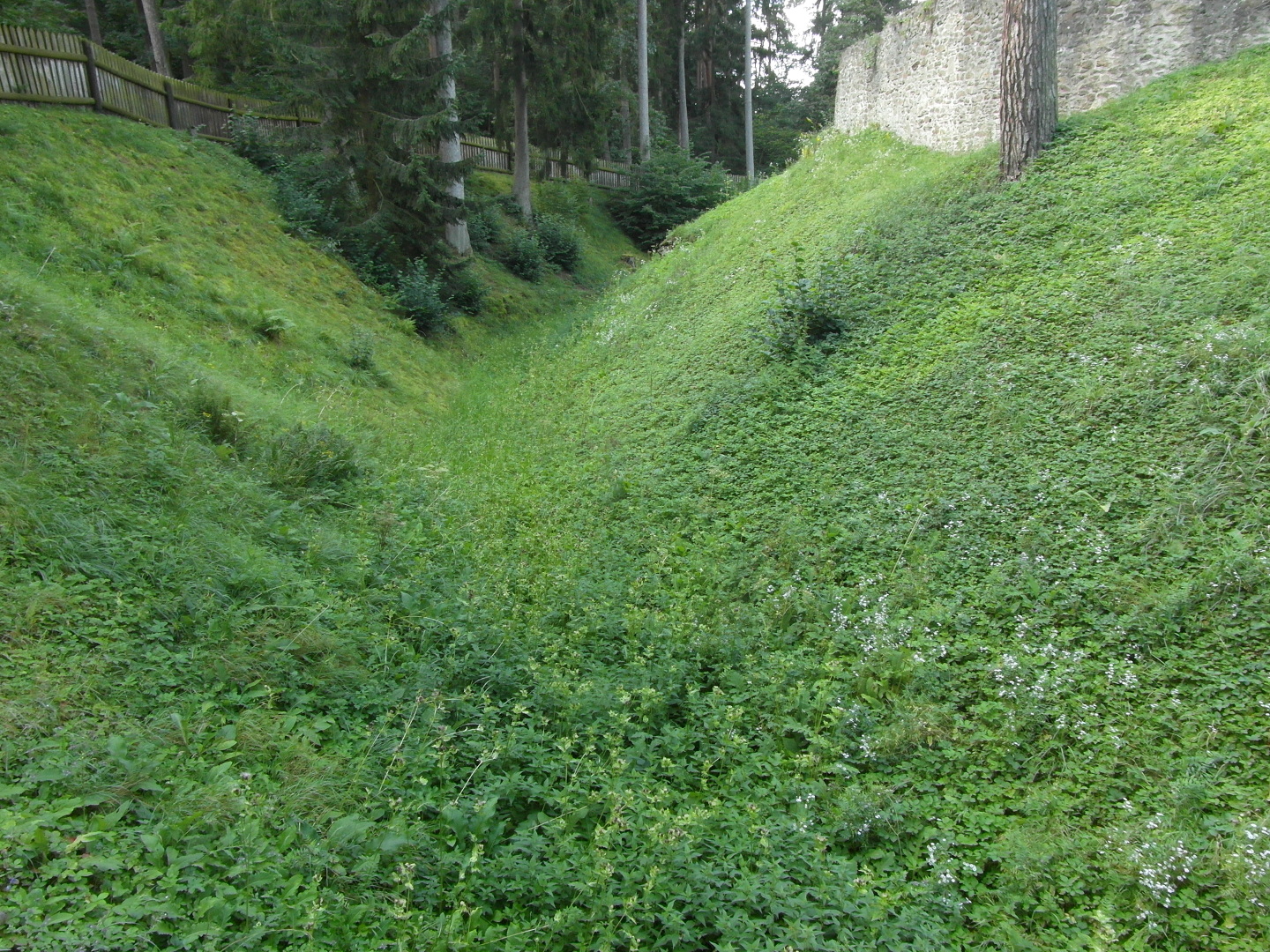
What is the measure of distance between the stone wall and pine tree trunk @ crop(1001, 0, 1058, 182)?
3.53 ft

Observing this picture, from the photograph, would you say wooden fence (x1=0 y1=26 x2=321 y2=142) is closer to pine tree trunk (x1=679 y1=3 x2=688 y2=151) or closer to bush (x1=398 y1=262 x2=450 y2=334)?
bush (x1=398 y1=262 x2=450 y2=334)

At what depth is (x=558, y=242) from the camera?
2470 cm

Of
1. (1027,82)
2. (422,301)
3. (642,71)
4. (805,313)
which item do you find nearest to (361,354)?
(422,301)

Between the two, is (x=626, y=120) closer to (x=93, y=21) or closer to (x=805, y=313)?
(x=93, y=21)

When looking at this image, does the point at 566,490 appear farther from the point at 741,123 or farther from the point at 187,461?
the point at 741,123

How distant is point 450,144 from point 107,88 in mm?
6893

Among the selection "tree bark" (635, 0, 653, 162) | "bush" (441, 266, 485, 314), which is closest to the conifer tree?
"bush" (441, 266, 485, 314)

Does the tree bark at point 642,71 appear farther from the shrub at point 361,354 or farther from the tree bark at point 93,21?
the shrub at point 361,354

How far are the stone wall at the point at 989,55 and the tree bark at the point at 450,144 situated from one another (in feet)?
29.9

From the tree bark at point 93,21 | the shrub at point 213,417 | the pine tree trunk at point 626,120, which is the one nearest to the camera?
the shrub at point 213,417

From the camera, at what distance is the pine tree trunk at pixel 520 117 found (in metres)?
22.4

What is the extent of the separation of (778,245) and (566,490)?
7.37 metres

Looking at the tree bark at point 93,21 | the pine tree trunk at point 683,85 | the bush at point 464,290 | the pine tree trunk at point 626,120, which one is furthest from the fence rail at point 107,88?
the pine tree trunk at point 683,85

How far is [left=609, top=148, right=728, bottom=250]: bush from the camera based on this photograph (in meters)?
30.0
